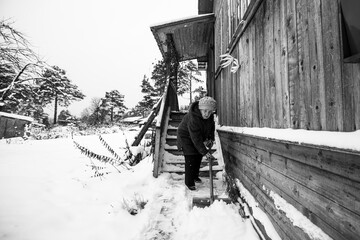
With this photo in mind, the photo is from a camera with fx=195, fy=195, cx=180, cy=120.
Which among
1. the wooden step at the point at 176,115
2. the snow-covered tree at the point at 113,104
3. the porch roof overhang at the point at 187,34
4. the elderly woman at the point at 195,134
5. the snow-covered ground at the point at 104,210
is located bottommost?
the snow-covered ground at the point at 104,210

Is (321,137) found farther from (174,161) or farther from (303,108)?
(174,161)

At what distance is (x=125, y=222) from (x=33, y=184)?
7.21ft

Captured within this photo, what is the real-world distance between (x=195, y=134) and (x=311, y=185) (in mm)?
2349

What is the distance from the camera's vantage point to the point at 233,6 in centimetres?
405

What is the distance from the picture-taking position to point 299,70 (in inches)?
62.8

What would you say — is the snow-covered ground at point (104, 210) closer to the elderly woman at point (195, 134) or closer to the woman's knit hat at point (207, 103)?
the elderly woman at point (195, 134)

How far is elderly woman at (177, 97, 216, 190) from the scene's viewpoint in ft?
12.1

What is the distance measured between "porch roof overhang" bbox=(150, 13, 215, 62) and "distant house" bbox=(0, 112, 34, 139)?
1114 centimetres

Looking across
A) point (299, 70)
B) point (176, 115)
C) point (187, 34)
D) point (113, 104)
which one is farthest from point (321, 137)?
point (113, 104)

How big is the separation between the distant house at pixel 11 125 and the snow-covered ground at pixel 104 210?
9856mm

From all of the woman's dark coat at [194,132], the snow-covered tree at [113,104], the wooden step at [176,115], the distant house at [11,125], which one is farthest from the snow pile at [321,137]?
the snow-covered tree at [113,104]

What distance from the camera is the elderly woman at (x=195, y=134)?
3674 mm

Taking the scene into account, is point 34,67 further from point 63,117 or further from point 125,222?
point 63,117

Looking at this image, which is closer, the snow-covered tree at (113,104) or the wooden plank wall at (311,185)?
the wooden plank wall at (311,185)
